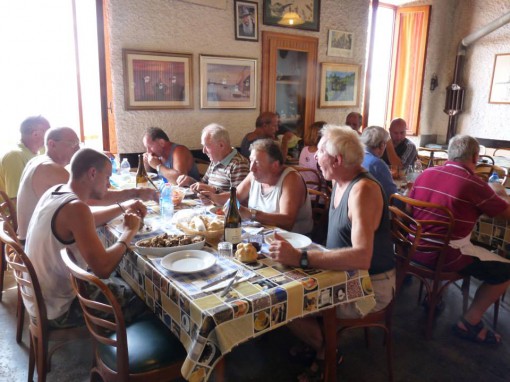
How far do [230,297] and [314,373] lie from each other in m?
0.92

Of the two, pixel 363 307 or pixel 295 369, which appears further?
pixel 295 369

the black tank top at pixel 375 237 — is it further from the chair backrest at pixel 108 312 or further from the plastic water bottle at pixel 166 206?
the chair backrest at pixel 108 312

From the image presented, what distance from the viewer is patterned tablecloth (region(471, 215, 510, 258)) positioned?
8.30 ft

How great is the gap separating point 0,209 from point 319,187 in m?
2.32

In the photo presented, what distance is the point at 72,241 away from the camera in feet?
5.24

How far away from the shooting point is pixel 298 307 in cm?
139

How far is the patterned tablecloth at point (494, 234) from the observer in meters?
2.53

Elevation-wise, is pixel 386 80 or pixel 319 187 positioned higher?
pixel 386 80

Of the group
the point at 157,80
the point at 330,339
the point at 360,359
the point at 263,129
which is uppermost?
the point at 157,80

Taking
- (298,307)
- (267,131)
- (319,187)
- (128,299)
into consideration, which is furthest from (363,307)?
(267,131)

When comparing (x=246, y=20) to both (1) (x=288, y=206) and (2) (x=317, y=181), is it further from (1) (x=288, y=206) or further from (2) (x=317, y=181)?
(1) (x=288, y=206)

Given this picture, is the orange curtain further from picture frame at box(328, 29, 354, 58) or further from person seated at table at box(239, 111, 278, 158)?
person seated at table at box(239, 111, 278, 158)

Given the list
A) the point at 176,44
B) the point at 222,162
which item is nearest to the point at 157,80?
the point at 176,44

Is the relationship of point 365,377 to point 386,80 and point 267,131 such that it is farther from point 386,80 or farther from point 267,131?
point 386,80
